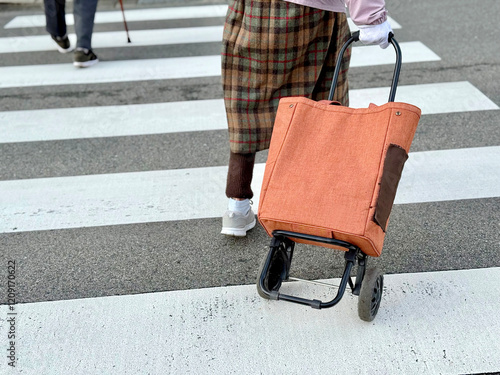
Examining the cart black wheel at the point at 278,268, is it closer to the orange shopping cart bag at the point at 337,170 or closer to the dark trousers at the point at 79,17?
the orange shopping cart bag at the point at 337,170

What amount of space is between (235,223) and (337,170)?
95 cm

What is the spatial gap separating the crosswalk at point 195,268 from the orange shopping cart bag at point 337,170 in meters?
0.42

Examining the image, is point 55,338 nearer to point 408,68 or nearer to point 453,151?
point 453,151

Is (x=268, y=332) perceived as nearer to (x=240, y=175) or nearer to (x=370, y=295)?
(x=370, y=295)

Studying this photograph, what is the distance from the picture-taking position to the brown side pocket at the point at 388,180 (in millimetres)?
2086

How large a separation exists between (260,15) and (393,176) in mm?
893

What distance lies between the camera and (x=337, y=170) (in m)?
2.14

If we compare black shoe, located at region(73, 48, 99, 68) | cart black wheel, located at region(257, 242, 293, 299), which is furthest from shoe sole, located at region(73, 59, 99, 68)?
cart black wheel, located at region(257, 242, 293, 299)

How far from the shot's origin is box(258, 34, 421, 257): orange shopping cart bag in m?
→ 2.09

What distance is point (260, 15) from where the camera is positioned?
8.28ft

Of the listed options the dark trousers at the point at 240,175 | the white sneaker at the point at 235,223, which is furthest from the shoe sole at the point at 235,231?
the dark trousers at the point at 240,175

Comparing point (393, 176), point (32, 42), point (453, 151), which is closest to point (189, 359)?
point (393, 176)

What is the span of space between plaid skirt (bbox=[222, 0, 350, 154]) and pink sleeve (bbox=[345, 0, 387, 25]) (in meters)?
0.24

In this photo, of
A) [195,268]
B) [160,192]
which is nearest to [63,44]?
[160,192]
